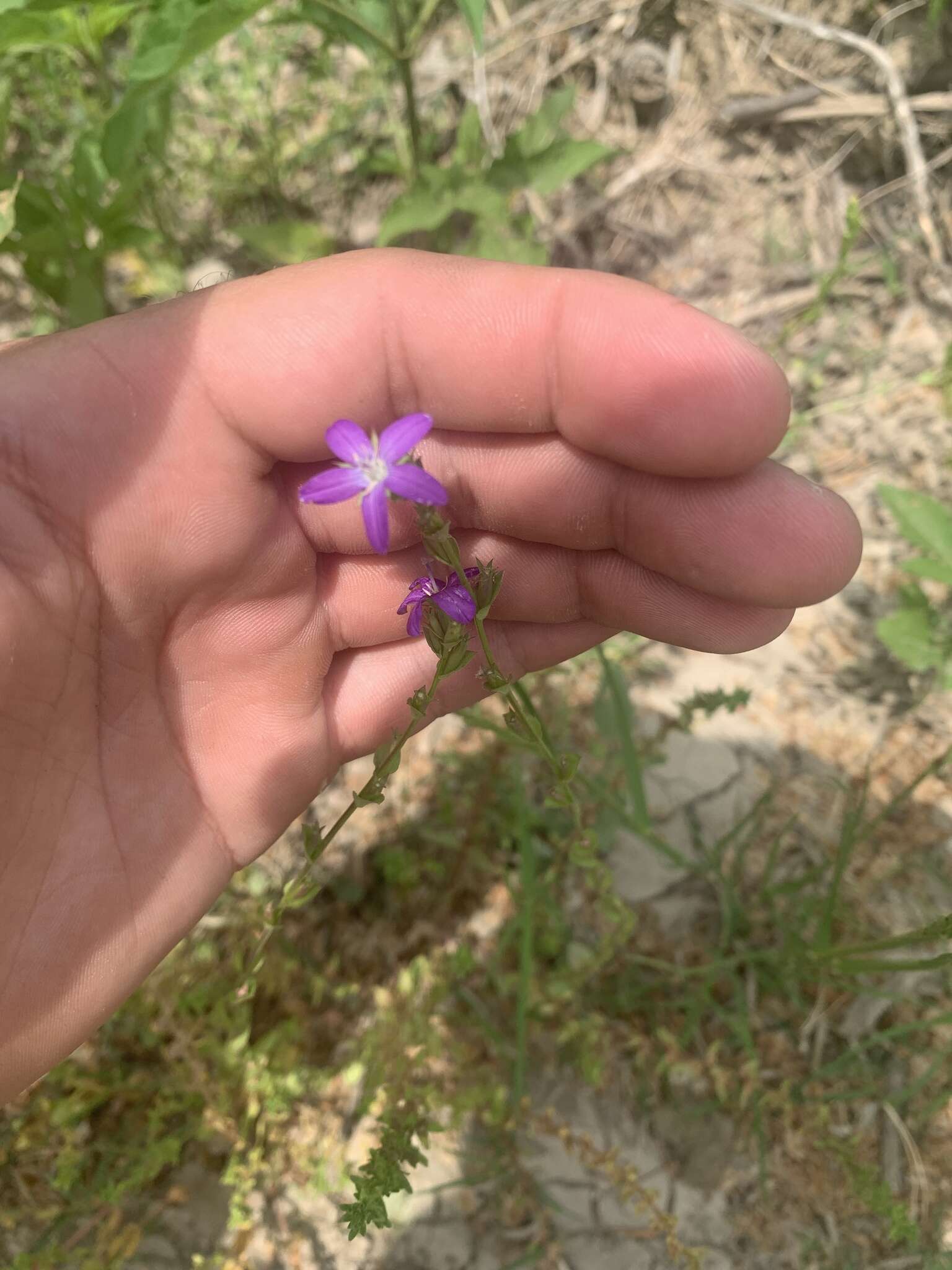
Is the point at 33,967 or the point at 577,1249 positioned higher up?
the point at 33,967

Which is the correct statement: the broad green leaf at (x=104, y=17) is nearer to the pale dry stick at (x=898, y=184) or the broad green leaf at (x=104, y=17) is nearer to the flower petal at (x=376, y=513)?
the flower petal at (x=376, y=513)

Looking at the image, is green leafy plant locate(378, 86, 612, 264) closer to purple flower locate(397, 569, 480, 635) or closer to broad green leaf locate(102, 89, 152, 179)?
broad green leaf locate(102, 89, 152, 179)

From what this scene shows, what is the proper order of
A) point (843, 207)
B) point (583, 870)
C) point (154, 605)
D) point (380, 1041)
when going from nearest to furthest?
point (154, 605) < point (380, 1041) < point (583, 870) < point (843, 207)

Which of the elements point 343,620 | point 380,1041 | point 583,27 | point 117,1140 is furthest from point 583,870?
point 583,27

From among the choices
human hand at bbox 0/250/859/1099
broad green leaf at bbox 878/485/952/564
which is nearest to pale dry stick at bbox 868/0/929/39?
broad green leaf at bbox 878/485/952/564

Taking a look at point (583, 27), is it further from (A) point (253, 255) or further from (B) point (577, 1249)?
(B) point (577, 1249)
